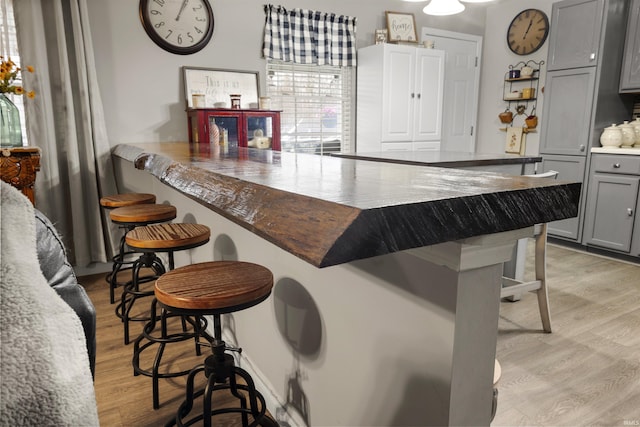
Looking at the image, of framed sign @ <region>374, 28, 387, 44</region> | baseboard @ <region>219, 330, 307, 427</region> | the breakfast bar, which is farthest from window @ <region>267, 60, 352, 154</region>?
the breakfast bar

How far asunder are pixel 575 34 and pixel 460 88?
1495 mm

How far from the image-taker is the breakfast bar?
58cm

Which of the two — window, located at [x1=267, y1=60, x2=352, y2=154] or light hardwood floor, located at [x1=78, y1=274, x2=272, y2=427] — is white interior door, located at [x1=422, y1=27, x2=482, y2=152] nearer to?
window, located at [x1=267, y1=60, x2=352, y2=154]

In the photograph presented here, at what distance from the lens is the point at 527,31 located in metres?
4.90

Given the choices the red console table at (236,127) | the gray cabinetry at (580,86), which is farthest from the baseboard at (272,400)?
the gray cabinetry at (580,86)

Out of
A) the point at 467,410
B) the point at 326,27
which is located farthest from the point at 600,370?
the point at 326,27

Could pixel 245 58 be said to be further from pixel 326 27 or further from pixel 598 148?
pixel 598 148

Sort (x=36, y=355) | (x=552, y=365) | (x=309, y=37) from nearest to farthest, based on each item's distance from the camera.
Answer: (x=36, y=355) < (x=552, y=365) < (x=309, y=37)

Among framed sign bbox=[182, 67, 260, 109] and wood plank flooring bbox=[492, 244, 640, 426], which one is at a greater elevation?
framed sign bbox=[182, 67, 260, 109]

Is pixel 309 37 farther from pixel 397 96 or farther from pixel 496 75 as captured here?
pixel 496 75

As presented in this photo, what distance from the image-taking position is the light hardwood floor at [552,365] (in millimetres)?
1686

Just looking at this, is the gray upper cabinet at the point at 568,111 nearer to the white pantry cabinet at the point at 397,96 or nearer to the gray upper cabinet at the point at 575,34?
the gray upper cabinet at the point at 575,34

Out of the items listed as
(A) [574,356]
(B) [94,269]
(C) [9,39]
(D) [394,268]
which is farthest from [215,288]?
(C) [9,39]

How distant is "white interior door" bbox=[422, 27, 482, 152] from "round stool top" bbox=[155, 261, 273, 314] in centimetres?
438
